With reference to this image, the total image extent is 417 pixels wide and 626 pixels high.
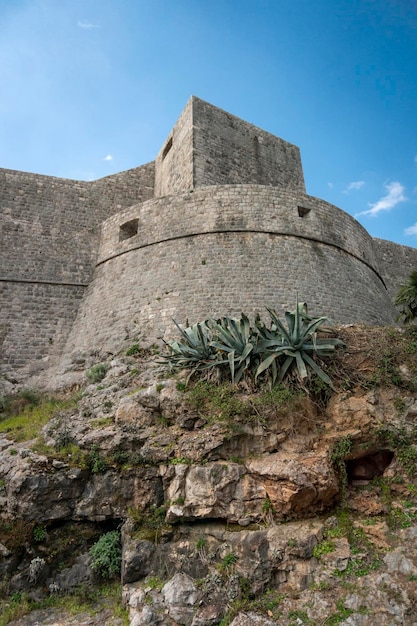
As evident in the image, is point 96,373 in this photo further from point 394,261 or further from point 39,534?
point 394,261

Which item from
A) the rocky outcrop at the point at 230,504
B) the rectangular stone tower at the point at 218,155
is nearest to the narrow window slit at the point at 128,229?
the rectangular stone tower at the point at 218,155

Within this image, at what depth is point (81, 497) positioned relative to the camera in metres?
6.50

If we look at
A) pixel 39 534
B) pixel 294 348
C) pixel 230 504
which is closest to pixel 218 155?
pixel 294 348

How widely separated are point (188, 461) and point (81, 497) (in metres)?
1.77

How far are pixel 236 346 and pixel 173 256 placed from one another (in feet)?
15.4

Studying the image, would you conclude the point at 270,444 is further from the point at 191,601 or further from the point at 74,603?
the point at 74,603

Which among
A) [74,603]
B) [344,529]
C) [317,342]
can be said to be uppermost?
[317,342]

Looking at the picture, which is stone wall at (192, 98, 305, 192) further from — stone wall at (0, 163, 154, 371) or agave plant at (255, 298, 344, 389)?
agave plant at (255, 298, 344, 389)

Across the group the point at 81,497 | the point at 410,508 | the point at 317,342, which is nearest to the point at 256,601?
the point at 410,508

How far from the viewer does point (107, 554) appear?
20.5 feet

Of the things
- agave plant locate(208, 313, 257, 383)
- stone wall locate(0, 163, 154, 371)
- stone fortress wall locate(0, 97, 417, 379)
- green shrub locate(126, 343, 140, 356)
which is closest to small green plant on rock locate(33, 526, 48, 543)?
agave plant locate(208, 313, 257, 383)

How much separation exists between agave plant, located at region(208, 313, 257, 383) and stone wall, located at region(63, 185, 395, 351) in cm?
235

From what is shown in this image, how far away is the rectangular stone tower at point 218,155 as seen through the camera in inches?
525

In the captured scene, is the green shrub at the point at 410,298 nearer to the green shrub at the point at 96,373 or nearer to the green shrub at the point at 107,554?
the green shrub at the point at 96,373
